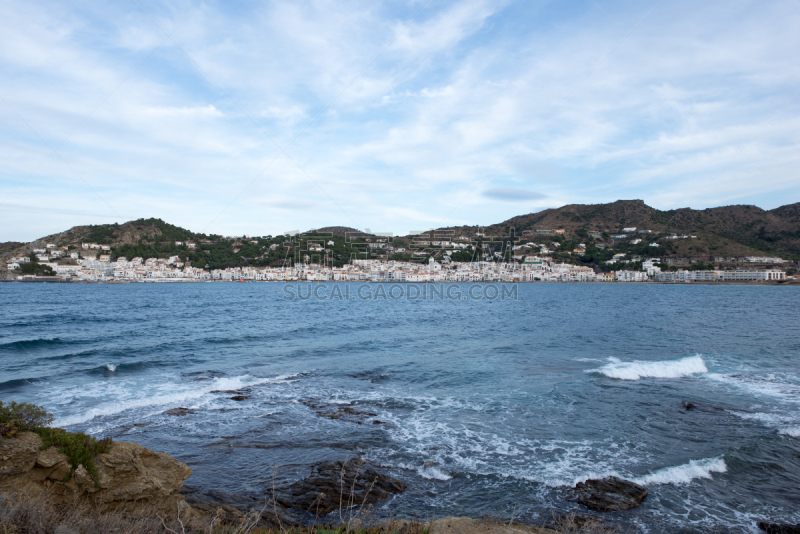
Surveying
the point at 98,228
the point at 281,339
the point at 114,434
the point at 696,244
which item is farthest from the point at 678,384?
the point at 98,228

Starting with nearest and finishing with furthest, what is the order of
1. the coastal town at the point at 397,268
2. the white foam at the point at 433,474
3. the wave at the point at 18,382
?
the white foam at the point at 433,474 → the wave at the point at 18,382 → the coastal town at the point at 397,268

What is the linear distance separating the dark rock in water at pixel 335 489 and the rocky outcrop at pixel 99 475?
1.55 meters

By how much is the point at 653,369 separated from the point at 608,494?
981 cm

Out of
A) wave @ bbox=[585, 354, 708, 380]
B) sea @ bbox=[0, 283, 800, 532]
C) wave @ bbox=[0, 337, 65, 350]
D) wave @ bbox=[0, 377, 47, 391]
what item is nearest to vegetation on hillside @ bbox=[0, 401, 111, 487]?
sea @ bbox=[0, 283, 800, 532]

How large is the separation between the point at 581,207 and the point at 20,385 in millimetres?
161710

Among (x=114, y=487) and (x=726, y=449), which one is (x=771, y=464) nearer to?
(x=726, y=449)

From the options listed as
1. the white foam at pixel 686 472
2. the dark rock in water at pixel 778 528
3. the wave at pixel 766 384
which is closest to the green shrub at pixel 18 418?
the white foam at pixel 686 472

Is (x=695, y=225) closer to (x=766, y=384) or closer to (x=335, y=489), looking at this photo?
Answer: (x=766, y=384)

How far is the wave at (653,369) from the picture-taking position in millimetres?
12977

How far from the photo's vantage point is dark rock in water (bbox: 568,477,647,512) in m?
5.55

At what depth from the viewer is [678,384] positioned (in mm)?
11922

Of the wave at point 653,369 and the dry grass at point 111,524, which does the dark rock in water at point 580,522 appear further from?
the wave at point 653,369

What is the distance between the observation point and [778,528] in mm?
5016

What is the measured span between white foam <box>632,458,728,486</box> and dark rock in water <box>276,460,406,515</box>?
403 centimetres
